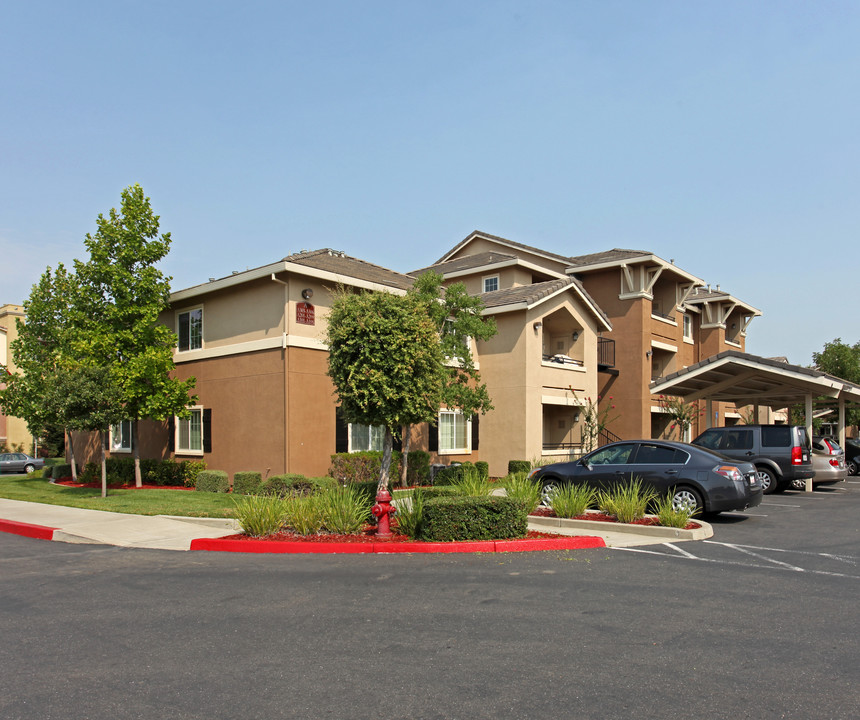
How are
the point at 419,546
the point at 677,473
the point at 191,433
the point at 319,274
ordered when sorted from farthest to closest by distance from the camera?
the point at 191,433 < the point at 319,274 < the point at 677,473 < the point at 419,546

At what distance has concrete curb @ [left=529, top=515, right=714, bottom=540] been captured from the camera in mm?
11062

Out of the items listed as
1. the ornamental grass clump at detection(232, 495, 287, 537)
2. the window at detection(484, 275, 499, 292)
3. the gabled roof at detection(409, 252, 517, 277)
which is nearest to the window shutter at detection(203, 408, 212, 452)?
the ornamental grass clump at detection(232, 495, 287, 537)

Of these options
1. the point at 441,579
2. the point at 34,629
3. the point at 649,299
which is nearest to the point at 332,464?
the point at 441,579

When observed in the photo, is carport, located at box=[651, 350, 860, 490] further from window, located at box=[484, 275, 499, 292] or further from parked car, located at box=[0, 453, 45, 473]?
parked car, located at box=[0, 453, 45, 473]

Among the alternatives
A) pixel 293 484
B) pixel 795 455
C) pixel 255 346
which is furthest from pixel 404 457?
pixel 795 455

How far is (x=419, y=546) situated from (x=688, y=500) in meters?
5.76

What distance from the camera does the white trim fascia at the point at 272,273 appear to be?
1789cm

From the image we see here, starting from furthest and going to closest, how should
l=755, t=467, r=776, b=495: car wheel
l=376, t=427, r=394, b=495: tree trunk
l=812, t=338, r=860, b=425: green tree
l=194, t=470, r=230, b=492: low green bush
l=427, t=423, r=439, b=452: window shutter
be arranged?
l=812, t=338, r=860, b=425: green tree, l=427, t=423, r=439, b=452: window shutter, l=755, t=467, r=776, b=495: car wheel, l=194, t=470, r=230, b=492: low green bush, l=376, t=427, r=394, b=495: tree trunk

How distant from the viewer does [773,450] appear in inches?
757

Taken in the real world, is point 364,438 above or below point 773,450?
above

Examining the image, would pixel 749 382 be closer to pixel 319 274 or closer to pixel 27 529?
pixel 319 274

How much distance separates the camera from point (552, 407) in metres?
27.0

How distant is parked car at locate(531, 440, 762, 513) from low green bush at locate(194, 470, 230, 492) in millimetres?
8956

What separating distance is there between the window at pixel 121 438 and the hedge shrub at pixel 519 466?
12783mm
